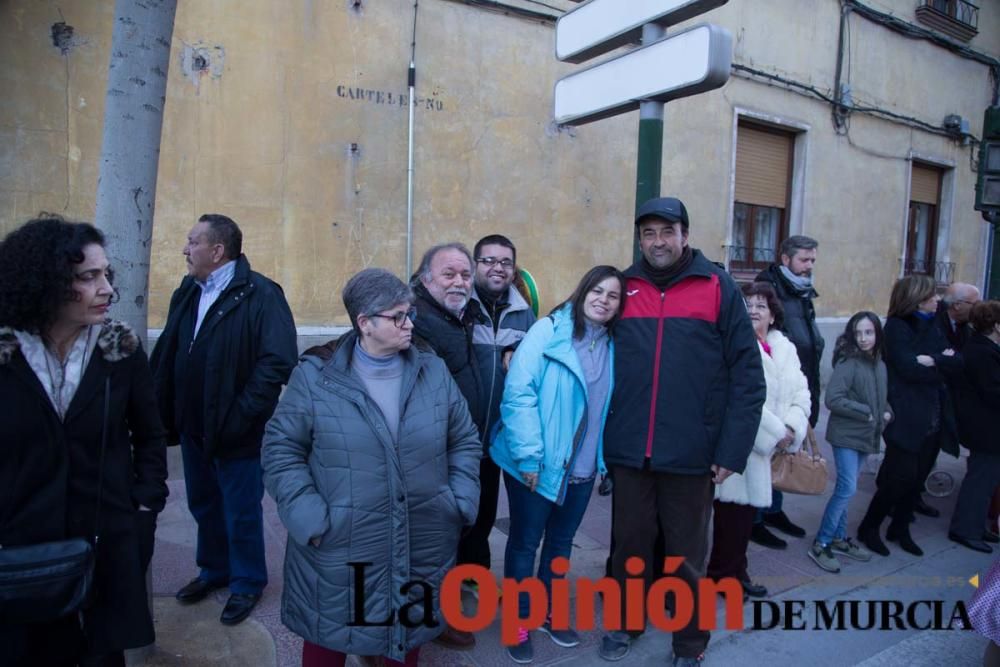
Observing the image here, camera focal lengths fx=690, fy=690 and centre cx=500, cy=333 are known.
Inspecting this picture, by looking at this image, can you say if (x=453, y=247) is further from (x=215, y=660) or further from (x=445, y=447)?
(x=215, y=660)

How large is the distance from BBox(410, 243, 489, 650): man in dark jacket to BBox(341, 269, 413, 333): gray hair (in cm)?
48

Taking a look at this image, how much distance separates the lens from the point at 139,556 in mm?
2184

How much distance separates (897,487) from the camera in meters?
4.25

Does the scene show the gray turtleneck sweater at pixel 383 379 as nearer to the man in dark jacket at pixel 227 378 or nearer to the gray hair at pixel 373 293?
the gray hair at pixel 373 293

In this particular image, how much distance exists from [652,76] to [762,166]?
661cm

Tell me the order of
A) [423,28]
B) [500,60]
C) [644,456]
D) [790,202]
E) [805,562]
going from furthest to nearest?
[790,202] < [500,60] < [423,28] < [805,562] < [644,456]

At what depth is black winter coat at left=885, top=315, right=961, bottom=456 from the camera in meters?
4.20

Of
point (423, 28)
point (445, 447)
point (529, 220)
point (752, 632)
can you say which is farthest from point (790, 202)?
point (445, 447)

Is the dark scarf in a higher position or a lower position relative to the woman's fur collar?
higher

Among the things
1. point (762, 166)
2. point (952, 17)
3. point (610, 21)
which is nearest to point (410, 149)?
point (610, 21)

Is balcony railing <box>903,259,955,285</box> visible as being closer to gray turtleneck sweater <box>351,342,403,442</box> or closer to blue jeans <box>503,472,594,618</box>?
blue jeans <box>503,472,594,618</box>

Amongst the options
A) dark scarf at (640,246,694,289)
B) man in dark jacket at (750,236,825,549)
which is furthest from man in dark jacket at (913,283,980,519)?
dark scarf at (640,246,694,289)

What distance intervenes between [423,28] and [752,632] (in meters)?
5.71

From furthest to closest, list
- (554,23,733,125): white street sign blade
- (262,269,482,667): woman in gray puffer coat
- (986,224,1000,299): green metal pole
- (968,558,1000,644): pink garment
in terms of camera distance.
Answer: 1. (986,224,1000,299): green metal pole
2. (554,23,733,125): white street sign blade
3. (968,558,1000,644): pink garment
4. (262,269,482,667): woman in gray puffer coat
